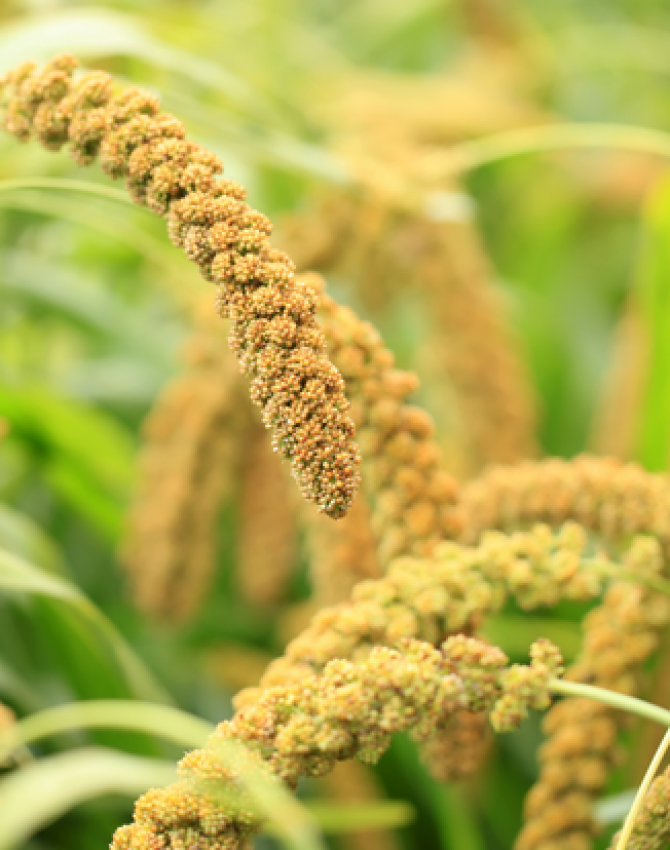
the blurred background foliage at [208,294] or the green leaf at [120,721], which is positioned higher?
the blurred background foliage at [208,294]

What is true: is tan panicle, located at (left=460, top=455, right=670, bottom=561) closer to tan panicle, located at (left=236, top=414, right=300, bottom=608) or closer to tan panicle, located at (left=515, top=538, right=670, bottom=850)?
tan panicle, located at (left=515, top=538, right=670, bottom=850)

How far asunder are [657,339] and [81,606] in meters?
0.76

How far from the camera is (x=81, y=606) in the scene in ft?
2.66

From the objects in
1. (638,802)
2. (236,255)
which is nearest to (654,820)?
(638,802)

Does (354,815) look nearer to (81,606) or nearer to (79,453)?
(81,606)

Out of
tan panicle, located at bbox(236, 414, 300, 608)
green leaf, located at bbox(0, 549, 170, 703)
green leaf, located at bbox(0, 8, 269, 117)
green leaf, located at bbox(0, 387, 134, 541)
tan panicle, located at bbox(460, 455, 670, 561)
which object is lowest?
tan panicle, located at bbox(460, 455, 670, 561)

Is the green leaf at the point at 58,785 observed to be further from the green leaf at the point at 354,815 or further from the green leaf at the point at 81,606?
the green leaf at the point at 354,815

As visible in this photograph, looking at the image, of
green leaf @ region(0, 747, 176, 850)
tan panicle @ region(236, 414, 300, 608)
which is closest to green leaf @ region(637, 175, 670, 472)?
tan panicle @ region(236, 414, 300, 608)

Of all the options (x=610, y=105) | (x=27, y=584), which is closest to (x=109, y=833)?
(x=27, y=584)

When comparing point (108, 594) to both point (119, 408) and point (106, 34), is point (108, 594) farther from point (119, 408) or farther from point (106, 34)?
point (106, 34)

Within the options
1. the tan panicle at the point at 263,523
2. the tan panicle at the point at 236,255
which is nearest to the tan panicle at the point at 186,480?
the tan panicle at the point at 263,523

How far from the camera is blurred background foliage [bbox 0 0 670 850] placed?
3.31ft

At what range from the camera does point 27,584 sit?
0.73 m

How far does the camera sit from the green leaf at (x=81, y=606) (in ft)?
2.42
